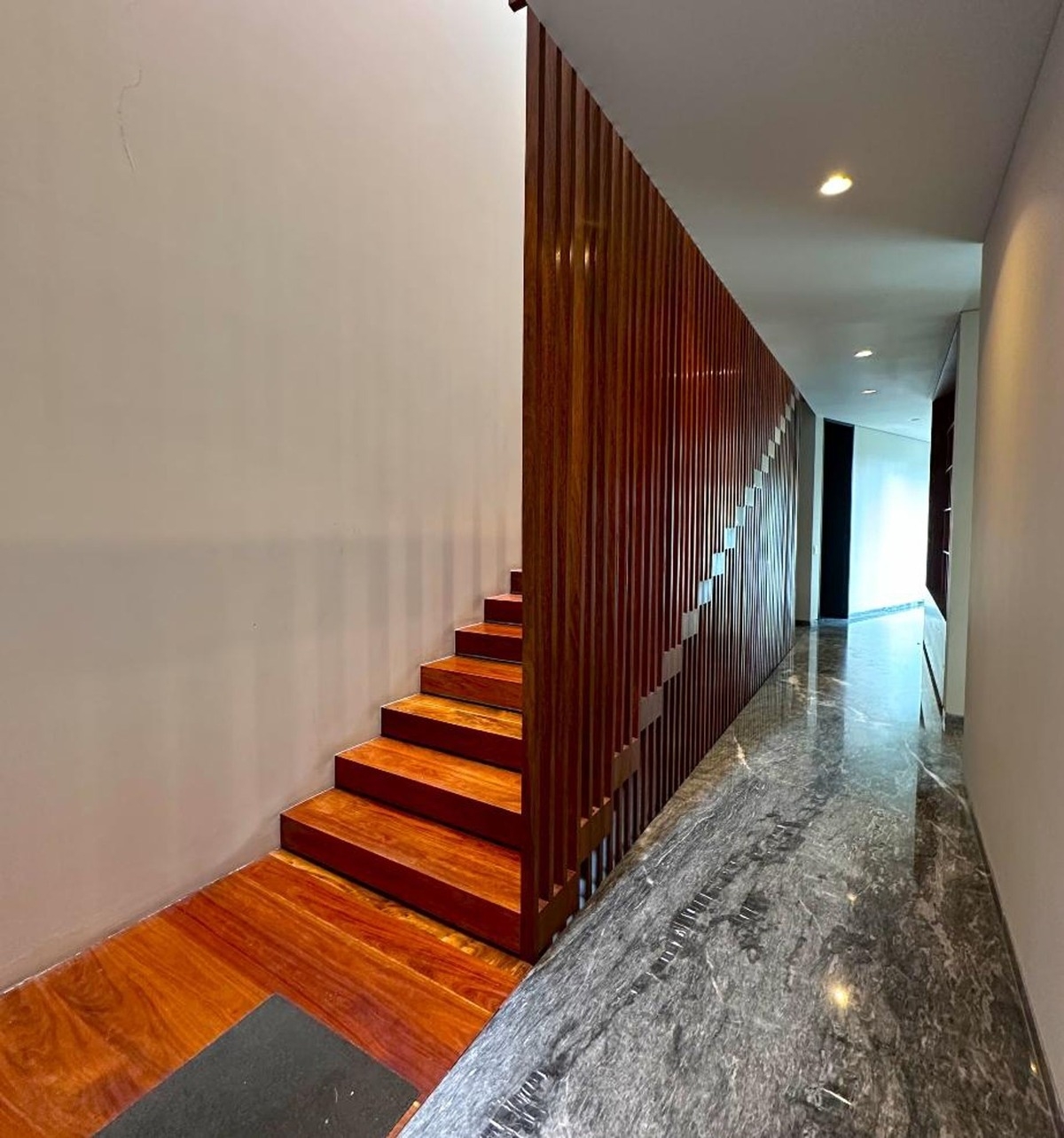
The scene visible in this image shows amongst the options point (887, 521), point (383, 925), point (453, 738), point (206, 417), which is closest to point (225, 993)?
Result: point (383, 925)

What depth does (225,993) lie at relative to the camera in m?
1.75

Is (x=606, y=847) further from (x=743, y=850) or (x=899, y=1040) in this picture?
(x=899, y=1040)

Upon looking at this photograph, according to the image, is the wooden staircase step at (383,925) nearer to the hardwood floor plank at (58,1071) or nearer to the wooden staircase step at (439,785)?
the wooden staircase step at (439,785)

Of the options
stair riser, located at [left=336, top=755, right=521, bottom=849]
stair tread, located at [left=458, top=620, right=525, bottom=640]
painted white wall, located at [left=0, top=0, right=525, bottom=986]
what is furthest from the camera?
stair tread, located at [left=458, top=620, right=525, bottom=640]

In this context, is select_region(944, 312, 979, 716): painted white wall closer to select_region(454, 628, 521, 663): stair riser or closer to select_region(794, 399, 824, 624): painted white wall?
select_region(454, 628, 521, 663): stair riser

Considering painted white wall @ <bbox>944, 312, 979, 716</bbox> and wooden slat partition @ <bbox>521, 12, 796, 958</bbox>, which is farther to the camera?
painted white wall @ <bbox>944, 312, 979, 716</bbox>

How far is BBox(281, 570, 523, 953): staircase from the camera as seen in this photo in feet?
6.74

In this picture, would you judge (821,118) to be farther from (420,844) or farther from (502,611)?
(420,844)

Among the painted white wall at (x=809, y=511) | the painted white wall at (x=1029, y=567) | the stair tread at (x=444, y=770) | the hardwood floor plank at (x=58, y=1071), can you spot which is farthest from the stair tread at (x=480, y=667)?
the painted white wall at (x=809, y=511)

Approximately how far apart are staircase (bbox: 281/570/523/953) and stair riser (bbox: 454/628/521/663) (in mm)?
13

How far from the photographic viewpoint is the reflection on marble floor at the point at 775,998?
4.67 ft

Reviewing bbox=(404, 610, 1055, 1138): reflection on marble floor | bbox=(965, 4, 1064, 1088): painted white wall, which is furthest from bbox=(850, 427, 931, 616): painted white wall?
bbox=(404, 610, 1055, 1138): reflection on marble floor

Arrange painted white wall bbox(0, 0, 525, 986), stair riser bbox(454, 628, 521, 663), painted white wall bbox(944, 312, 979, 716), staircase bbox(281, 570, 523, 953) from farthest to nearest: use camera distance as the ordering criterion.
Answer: painted white wall bbox(944, 312, 979, 716) < stair riser bbox(454, 628, 521, 663) < staircase bbox(281, 570, 523, 953) < painted white wall bbox(0, 0, 525, 986)

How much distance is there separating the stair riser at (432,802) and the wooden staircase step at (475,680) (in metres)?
0.59
